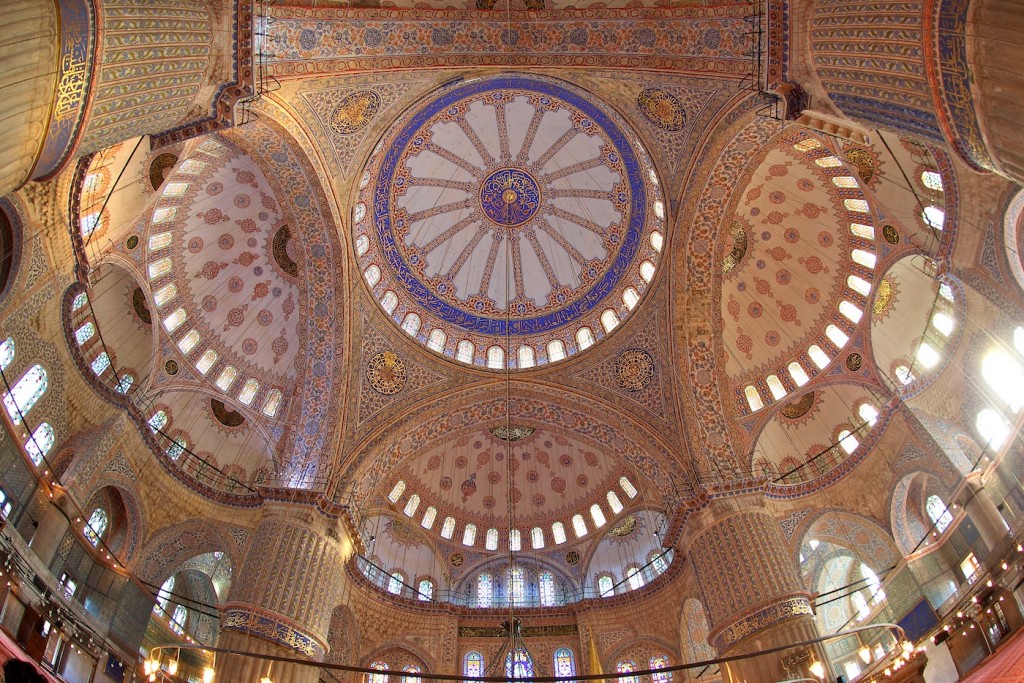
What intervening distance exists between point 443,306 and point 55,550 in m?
9.75

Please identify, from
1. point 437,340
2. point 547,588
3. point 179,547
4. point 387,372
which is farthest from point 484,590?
point 179,547

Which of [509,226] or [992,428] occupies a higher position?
[509,226]

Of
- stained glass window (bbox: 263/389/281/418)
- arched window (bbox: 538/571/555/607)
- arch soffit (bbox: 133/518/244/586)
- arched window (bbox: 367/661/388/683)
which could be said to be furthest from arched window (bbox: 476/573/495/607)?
stained glass window (bbox: 263/389/281/418)

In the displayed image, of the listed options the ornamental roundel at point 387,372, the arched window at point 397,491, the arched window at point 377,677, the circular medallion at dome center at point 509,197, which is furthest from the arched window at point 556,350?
the arched window at point 377,677

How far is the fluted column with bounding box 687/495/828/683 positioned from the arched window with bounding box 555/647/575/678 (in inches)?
187

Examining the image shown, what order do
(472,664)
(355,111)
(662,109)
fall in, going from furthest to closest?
1. (472,664)
2. (662,109)
3. (355,111)

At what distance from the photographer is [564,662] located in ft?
52.1

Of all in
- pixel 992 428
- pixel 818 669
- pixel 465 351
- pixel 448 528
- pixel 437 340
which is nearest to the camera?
pixel 818 669

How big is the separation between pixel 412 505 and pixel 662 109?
38.2 feet

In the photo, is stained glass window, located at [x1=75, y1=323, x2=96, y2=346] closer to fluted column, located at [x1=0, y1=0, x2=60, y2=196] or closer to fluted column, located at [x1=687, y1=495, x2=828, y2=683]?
fluted column, located at [x1=0, y1=0, x2=60, y2=196]

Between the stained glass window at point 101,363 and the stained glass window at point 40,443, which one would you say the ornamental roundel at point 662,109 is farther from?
the stained glass window at point 40,443

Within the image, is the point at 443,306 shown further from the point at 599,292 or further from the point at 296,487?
the point at 296,487

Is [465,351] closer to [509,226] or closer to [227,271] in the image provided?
[509,226]

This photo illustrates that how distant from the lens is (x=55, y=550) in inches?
424
